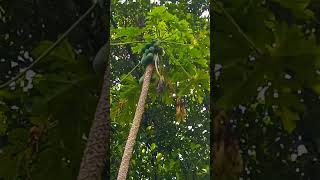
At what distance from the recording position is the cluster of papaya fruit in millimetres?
1991

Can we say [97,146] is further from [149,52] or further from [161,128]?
[161,128]

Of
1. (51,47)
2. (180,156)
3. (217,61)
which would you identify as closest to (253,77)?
(217,61)

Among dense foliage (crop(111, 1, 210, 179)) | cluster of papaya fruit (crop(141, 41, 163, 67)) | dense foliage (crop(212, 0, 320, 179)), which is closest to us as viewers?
dense foliage (crop(212, 0, 320, 179))

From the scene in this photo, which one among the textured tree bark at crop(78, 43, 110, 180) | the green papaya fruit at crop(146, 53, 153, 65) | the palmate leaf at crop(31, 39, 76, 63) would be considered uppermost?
the green papaya fruit at crop(146, 53, 153, 65)

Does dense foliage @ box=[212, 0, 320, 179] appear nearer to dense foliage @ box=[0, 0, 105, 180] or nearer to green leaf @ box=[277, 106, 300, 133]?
green leaf @ box=[277, 106, 300, 133]

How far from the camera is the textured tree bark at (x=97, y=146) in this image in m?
0.91

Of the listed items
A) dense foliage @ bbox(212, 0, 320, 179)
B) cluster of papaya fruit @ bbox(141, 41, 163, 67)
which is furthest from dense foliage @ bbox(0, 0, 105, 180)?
cluster of papaya fruit @ bbox(141, 41, 163, 67)

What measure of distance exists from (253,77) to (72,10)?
0.38m

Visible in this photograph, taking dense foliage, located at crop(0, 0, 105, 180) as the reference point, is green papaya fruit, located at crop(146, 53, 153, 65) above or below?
above

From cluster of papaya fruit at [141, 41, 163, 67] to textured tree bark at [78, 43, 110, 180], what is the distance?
40.2 inches

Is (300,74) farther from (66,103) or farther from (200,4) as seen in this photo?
(200,4)

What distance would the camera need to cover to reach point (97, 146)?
93cm

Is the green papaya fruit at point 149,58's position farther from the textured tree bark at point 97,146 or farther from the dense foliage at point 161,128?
the dense foliage at point 161,128

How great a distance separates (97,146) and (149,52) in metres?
1.20
